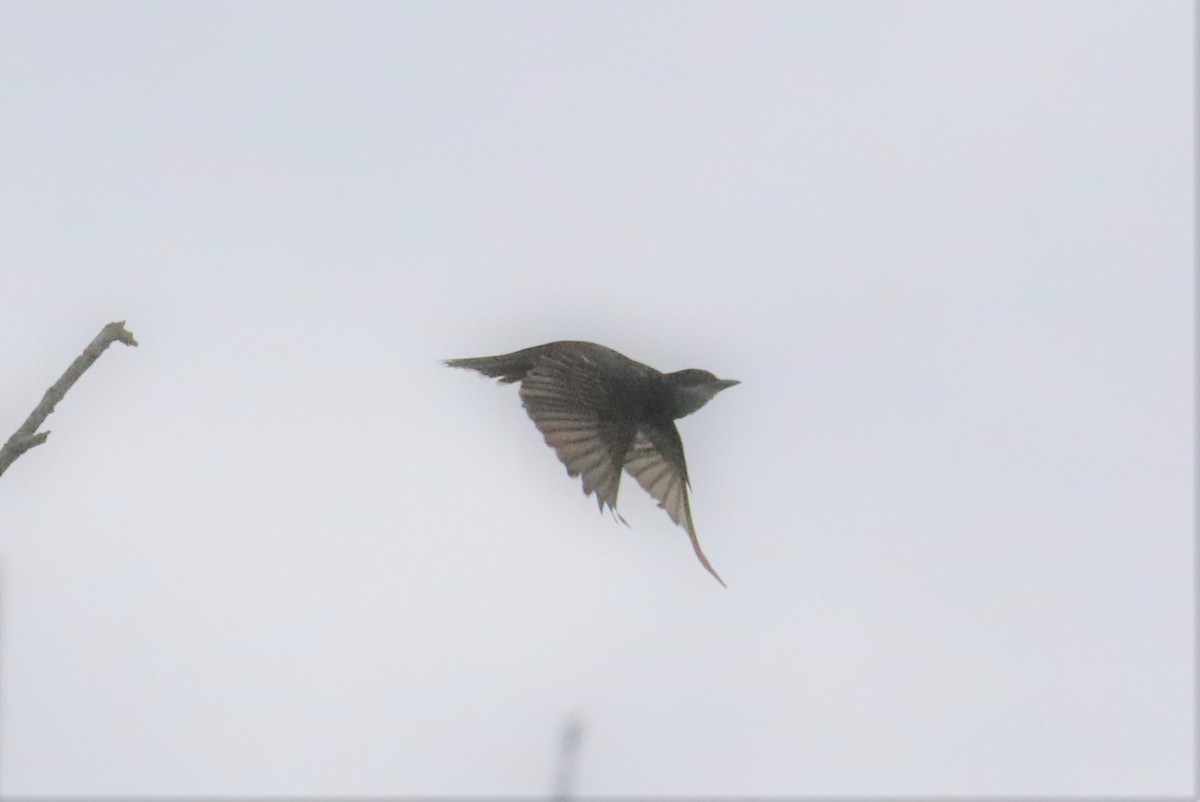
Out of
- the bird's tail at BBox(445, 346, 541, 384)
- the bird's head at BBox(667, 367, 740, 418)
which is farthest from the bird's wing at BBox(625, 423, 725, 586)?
the bird's tail at BBox(445, 346, 541, 384)

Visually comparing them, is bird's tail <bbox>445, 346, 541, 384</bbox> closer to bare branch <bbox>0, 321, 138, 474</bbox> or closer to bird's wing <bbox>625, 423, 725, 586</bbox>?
bird's wing <bbox>625, 423, 725, 586</bbox>

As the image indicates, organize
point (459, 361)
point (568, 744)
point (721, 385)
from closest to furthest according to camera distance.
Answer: point (721, 385), point (459, 361), point (568, 744)

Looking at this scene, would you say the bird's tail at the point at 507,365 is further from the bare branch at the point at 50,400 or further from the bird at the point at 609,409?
the bare branch at the point at 50,400

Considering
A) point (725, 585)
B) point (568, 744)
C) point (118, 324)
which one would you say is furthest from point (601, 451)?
point (568, 744)

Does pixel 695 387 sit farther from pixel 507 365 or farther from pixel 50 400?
pixel 50 400

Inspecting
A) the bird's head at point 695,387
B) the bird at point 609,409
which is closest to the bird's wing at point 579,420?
the bird at point 609,409

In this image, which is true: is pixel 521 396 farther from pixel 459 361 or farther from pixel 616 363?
pixel 459 361

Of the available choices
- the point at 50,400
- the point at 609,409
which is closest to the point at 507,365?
the point at 609,409

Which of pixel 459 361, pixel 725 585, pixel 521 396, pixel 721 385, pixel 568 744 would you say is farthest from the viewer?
pixel 568 744
